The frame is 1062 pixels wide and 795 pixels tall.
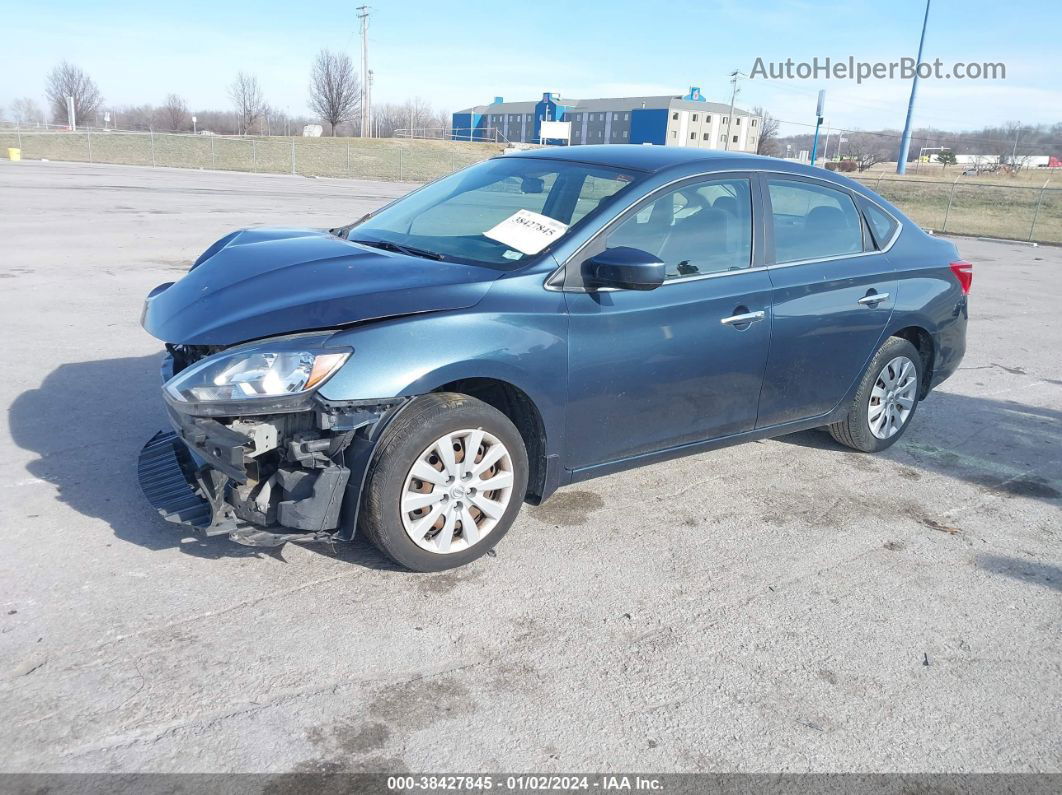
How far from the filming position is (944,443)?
588 cm

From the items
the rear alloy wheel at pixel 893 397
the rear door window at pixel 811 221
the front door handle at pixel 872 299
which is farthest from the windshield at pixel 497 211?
the rear alloy wheel at pixel 893 397

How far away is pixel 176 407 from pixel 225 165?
44840mm

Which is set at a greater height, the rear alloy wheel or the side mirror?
the side mirror

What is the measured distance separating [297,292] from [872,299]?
A: 3295 mm

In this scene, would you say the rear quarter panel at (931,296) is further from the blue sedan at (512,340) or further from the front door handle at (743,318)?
the front door handle at (743,318)

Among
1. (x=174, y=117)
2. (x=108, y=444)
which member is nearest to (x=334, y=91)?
(x=174, y=117)

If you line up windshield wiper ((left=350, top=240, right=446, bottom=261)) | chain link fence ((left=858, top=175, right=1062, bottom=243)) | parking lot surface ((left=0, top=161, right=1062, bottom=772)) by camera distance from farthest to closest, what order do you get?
chain link fence ((left=858, top=175, right=1062, bottom=243)), windshield wiper ((left=350, top=240, right=446, bottom=261)), parking lot surface ((left=0, top=161, right=1062, bottom=772))

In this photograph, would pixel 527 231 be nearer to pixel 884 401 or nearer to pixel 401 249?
pixel 401 249

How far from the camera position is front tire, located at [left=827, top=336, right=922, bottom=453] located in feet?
17.2

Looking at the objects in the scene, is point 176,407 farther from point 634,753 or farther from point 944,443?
point 944,443

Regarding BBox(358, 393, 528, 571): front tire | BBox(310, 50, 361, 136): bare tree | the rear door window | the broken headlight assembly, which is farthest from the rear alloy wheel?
BBox(310, 50, 361, 136): bare tree

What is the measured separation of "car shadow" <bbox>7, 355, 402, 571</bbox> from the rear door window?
275 centimetres

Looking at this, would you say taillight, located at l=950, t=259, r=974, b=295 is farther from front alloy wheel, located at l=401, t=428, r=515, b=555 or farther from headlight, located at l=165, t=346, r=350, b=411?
headlight, located at l=165, t=346, r=350, b=411

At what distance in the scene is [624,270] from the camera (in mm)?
3719
